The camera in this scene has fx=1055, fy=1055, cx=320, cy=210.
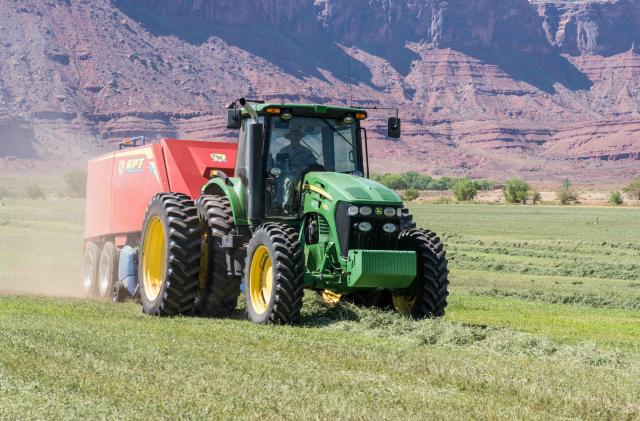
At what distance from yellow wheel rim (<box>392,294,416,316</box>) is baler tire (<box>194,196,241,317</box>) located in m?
2.21

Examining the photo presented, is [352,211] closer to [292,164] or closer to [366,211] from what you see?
[366,211]

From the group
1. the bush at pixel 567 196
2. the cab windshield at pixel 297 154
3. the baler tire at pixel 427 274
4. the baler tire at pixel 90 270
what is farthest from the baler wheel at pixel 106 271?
the bush at pixel 567 196

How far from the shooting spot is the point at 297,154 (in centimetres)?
1421

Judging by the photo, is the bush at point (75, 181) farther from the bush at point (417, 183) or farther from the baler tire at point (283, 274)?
the baler tire at point (283, 274)

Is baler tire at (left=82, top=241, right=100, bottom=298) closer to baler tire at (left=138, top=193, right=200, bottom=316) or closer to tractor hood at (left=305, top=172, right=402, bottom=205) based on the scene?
baler tire at (left=138, top=193, right=200, bottom=316)

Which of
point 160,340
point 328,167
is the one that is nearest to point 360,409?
point 160,340

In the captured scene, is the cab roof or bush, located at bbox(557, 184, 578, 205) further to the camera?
bush, located at bbox(557, 184, 578, 205)

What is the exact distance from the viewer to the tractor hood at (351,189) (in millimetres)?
12938

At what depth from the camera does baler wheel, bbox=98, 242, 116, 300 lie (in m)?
18.6

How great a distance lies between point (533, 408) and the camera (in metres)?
8.36

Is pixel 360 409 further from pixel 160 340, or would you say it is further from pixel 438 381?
pixel 160 340

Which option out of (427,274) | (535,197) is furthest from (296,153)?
(535,197)

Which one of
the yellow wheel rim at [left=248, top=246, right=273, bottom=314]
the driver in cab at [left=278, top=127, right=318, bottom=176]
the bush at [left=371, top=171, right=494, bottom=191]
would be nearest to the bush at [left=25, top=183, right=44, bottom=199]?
the bush at [left=371, top=171, right=494, bottom=191]

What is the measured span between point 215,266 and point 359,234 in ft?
8.10
